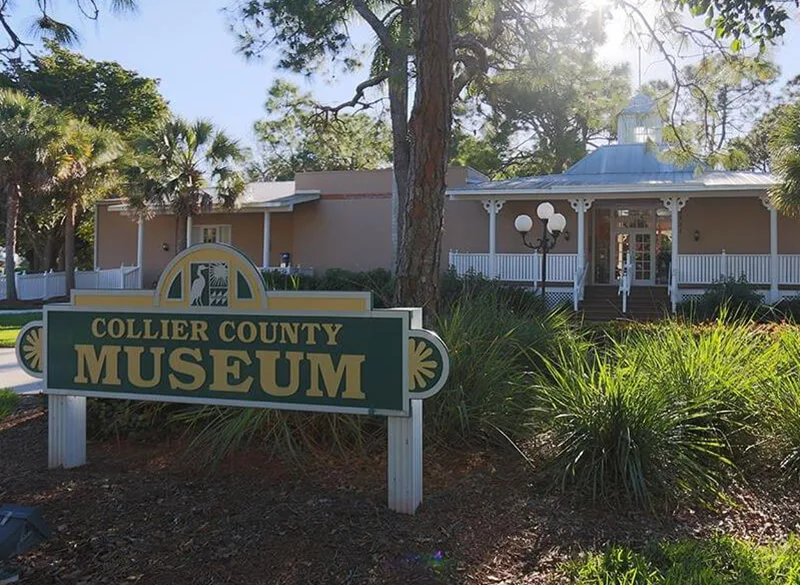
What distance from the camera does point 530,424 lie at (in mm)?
5207

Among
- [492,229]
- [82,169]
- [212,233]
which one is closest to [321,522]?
[492,229]

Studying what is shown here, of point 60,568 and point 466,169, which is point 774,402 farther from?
point 466,169

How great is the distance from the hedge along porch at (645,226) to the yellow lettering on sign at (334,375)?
583 inches

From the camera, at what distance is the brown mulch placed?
357cm

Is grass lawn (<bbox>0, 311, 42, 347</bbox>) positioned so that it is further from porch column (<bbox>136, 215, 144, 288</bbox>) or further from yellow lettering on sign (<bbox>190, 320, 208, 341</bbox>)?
yellow lettering on sign (<bbox>190, 320, 208, 341</bbox>)

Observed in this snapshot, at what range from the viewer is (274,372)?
4.75 m

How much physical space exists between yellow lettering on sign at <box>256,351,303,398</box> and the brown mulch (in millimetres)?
604

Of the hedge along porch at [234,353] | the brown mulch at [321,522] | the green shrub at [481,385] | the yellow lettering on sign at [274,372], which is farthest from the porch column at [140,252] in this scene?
the yellow lettering on sign at [274,372]

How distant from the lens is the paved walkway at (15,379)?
379 inches

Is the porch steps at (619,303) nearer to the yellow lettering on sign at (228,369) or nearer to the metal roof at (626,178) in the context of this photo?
the metal roof at (626,178)

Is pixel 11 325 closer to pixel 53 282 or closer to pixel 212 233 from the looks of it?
pixel 212 233

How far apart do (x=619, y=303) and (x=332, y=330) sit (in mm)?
15877

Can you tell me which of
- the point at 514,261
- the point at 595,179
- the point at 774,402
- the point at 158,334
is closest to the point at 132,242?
the point at 514,261

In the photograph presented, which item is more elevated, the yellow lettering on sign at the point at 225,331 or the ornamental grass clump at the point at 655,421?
the yellow lettering on sign at the point at 225,331
